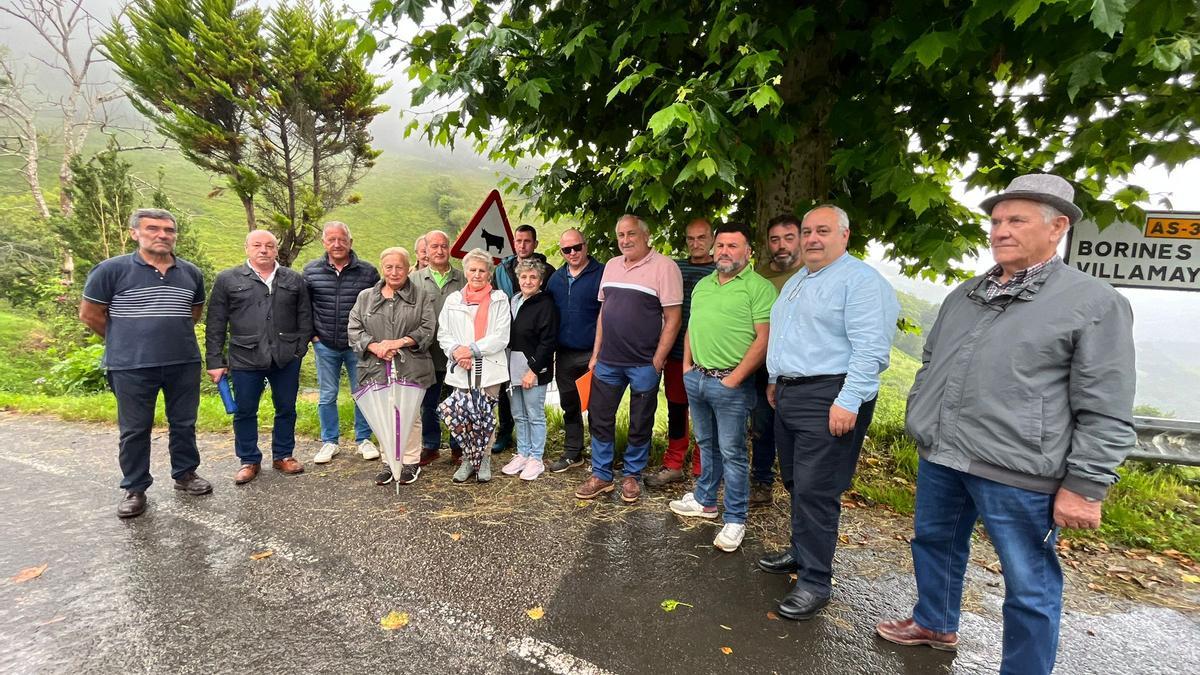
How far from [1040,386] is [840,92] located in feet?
9.48

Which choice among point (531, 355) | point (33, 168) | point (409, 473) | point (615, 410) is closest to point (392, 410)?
point (409, 473)

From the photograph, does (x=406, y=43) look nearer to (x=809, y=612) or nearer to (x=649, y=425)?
(x=649, y=425)

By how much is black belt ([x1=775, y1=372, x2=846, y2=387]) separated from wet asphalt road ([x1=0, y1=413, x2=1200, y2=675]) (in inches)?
49.5

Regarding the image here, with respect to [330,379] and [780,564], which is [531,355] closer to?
[330,379]

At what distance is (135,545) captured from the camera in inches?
139

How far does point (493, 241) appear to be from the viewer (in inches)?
212

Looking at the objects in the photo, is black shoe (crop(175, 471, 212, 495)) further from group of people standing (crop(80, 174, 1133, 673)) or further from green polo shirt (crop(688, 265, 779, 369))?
green polo shirt (crop(688, 265, 779, 369))

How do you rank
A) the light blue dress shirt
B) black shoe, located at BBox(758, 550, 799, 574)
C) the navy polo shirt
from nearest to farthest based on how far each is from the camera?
the light blue dress shirt < black shoe, located at BBox(758, 550, 799, 574) < the navy polo shirt

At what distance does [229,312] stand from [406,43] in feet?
9.07

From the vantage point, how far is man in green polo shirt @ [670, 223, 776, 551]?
3418 mm

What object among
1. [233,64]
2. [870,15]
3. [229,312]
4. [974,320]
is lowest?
[229,312]

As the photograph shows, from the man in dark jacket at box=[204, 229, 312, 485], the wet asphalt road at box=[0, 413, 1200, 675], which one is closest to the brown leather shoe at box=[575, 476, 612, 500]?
the wet asphalt road at box=[0, 413, 1200, 675]

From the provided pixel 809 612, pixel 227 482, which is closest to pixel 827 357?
pixel 809 612

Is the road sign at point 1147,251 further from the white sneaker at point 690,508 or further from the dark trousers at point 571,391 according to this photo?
the dark trousers at point 571,391
